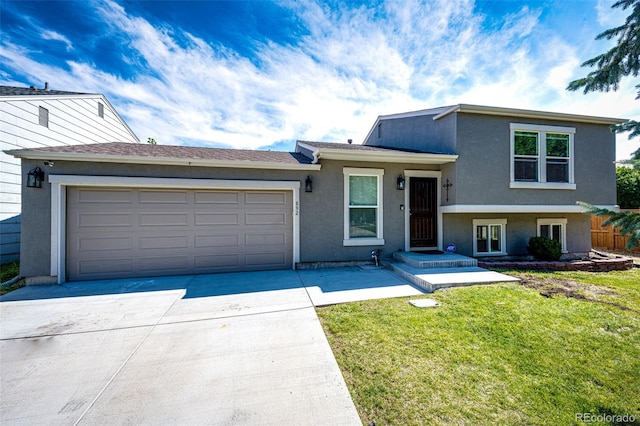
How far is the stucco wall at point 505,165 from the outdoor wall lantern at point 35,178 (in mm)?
9656

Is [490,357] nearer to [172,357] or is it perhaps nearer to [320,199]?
[172,357]

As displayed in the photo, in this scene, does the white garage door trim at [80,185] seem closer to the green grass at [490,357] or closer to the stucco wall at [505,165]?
the green grass at [490,357]

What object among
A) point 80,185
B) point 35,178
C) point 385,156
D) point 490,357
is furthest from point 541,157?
point 35,178

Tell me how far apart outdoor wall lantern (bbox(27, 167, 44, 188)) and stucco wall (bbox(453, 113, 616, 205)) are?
380 inches

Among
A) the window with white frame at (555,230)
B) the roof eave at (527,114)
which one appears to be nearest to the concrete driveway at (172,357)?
the roof eave at (527,114)

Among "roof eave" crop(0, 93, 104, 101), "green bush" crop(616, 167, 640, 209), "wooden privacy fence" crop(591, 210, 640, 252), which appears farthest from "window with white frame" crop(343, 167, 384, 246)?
"green bush" crop(616, 167, 640, 209)

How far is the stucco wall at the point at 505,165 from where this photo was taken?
6.63 metres

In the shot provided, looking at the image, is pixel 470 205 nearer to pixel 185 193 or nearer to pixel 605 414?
pixel 605 414

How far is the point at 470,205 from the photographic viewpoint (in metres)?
6.62

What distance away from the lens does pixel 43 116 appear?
7641mm

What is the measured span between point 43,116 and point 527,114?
14256 mm

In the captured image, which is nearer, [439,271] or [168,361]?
[168,361]

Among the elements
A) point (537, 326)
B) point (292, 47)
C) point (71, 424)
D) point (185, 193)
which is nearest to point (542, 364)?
point (537, 326)

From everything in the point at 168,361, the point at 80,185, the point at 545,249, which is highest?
the point at 80,185
